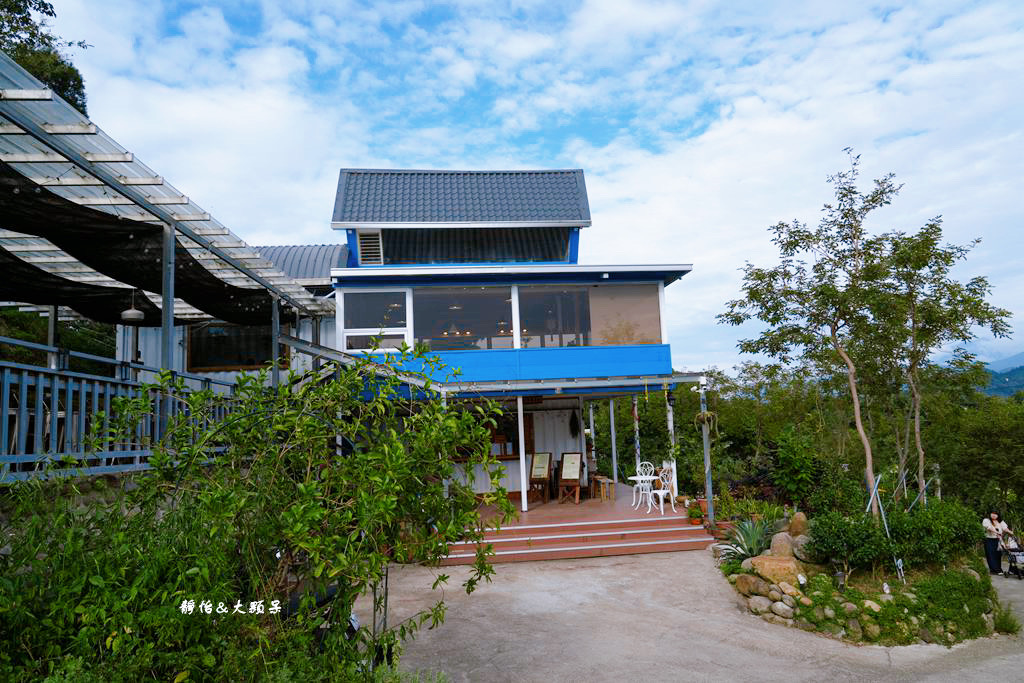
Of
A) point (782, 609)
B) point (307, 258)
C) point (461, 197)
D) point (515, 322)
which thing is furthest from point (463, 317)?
point (782, 609)

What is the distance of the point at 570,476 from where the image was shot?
46.8ft

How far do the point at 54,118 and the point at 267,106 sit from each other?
752 cm

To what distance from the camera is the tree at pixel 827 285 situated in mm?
10852

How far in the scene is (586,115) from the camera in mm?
14328

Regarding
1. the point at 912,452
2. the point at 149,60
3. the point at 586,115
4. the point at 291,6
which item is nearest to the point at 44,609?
the point at 291,6

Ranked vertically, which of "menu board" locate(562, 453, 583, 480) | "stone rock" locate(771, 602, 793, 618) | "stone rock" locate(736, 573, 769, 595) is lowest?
"stone rock" locate(771, 602, 793, 618)

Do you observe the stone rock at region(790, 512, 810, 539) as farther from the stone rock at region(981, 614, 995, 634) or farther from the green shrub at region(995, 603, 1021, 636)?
the green shrub at region(995, 603, 1021, 636)

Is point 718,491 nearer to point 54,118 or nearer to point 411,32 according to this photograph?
point 411,32

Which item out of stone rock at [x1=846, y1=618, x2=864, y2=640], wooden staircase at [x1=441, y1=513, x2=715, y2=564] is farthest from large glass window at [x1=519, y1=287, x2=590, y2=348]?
stone rock at [x1=846, y1=618, x2=864, y2=640]

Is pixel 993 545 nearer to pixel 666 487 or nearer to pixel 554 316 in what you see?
pixel 666 487

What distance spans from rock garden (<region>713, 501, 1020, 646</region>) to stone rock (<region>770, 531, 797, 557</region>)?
0.05 feet

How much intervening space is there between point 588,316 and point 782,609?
24.3ft

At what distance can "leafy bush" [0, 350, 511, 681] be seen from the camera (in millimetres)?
3238

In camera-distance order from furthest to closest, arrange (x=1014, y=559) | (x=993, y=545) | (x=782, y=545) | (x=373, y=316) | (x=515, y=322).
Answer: (x=515, y=322), (x=373, y=316), (x=993, y=545), (x=1014, y=559), (x=782, y=545)
